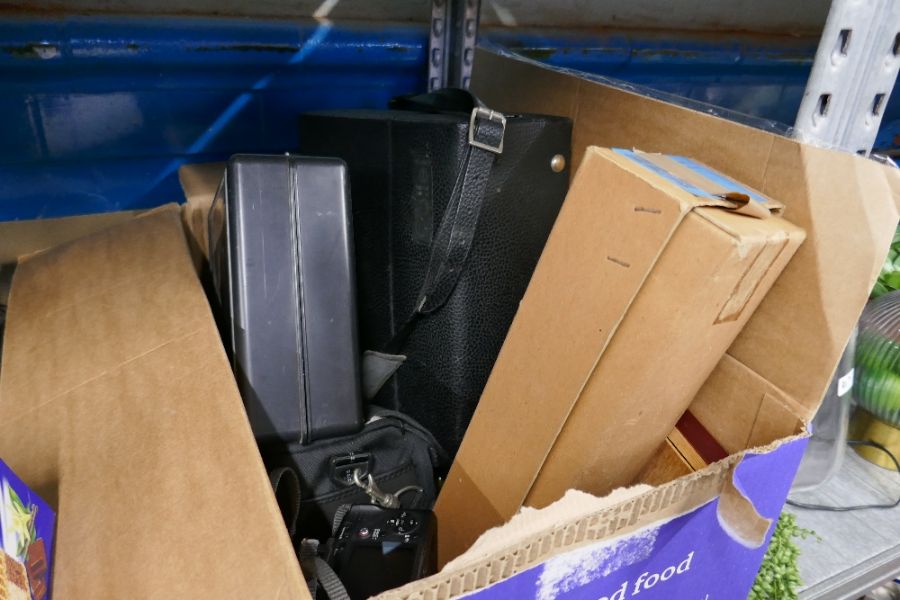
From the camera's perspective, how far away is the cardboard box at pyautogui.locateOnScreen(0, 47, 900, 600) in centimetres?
38

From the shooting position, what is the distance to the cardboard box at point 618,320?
1.50 ft

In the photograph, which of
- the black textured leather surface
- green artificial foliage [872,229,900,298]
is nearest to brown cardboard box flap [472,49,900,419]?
the black textured leather surface

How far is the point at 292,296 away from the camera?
2.08 ft

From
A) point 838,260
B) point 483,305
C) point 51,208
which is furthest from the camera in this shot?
point 51,208

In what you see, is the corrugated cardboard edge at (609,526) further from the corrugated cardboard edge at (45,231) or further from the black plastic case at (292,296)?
the corrugated cardboard edge at (45,231)

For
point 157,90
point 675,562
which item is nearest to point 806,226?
point 675,562

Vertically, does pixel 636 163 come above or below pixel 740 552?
above

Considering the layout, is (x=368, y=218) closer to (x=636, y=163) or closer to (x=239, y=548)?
(x=636, y=163)

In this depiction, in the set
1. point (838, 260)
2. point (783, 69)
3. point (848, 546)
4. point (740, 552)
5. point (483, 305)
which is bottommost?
point (848, 546)

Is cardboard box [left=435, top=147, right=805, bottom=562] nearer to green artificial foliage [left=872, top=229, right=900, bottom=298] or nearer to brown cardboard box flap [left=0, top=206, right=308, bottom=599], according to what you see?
brown cardboard box flap [left=0, top=206, right=308, bottom=599]

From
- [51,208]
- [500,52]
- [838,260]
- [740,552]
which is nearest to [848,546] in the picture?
[740,552]

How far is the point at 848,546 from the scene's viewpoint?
29.8 inches

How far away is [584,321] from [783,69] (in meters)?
1.42

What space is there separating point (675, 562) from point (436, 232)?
404 millimetres
